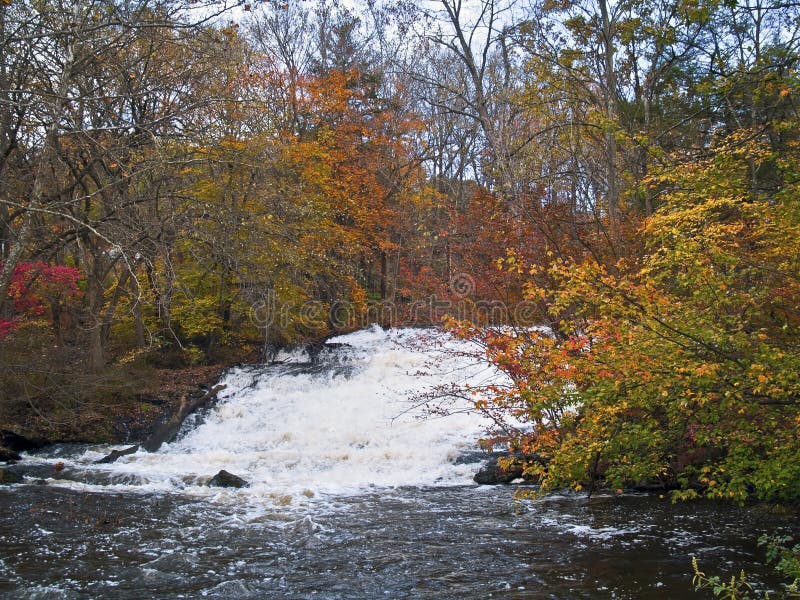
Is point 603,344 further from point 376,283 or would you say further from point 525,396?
point 376,283

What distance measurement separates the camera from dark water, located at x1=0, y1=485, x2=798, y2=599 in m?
6.07

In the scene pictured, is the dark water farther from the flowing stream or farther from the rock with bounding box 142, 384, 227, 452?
the rock with bounding box 142, 384, 227, 452

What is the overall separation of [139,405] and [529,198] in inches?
403

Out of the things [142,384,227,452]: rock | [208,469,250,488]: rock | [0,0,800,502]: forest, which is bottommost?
[208,469,250,488]: rock

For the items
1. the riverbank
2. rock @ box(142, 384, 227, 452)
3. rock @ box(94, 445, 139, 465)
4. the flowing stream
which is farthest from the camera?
rock @ box(142, 384, 227, 452)

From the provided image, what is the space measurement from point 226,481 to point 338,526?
304 cm

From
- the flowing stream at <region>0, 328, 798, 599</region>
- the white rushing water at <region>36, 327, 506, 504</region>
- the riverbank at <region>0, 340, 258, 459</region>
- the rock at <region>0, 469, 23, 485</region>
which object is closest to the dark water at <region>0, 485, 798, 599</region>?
the flowing stream at <region>0, 328, 798, 599</region>

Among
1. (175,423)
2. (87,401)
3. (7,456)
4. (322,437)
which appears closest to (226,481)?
(322,437)

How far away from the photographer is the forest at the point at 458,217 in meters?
6.27

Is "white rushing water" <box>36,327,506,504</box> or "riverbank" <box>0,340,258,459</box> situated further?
"riverbank" <box>0,340,258,459</box>

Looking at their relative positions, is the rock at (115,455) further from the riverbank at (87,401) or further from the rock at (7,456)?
the rock at (7,456)

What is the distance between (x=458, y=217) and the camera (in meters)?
12.3

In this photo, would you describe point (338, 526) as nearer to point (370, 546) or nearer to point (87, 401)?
point (370, 546)

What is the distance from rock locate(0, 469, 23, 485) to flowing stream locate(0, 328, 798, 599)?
25cm
